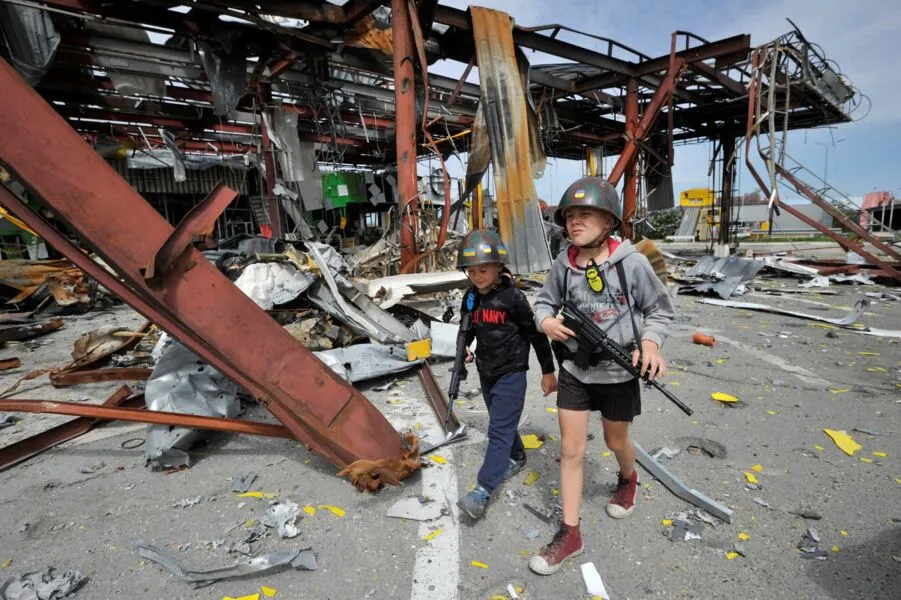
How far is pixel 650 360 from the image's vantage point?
1778 millimetres

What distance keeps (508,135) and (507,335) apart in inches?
205

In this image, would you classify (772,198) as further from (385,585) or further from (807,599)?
(385,585)

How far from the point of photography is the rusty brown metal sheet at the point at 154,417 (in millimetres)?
2482

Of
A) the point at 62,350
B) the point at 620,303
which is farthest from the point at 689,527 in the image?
the point at 62,350

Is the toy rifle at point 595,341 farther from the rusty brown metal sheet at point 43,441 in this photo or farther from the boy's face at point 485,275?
the rusty brown metal sheet at point 43,441

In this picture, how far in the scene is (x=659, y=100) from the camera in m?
8.86

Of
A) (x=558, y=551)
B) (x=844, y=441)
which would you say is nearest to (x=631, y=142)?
(x=844, y=441)

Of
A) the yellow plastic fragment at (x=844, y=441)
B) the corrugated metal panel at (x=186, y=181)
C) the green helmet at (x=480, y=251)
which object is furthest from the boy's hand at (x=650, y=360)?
the corrugated metal panel at (x=186, y=181)

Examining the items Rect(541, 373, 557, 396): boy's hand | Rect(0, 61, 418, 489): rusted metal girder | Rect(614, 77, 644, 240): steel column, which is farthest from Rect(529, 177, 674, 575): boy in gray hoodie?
Rect(614, 77, 644, 240): steel column

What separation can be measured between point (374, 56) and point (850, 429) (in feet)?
26.6

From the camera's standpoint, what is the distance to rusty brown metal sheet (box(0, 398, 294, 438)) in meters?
2.48

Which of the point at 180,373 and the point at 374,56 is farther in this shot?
the point at 374,56

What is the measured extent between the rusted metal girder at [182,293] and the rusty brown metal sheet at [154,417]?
251mm

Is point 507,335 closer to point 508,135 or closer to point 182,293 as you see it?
point 182,293
